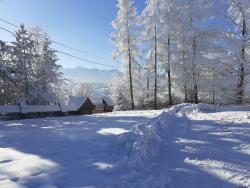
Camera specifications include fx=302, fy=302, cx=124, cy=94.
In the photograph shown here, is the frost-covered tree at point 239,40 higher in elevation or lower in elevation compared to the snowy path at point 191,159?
higher

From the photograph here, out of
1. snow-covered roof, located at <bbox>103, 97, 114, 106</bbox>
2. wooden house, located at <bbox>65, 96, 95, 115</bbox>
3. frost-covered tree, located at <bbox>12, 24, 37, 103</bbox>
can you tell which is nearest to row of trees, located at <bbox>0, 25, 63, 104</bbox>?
frost-covered tree, located at <bbox>12, 24, 37, 103</bbox>

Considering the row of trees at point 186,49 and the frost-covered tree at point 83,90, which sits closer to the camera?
the row of trees at point 186,49

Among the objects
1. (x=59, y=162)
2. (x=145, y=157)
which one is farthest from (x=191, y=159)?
(x=59, y=162)

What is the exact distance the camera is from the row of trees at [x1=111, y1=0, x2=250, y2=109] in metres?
21.0

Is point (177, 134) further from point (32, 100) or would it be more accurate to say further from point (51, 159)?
point (32, 100)

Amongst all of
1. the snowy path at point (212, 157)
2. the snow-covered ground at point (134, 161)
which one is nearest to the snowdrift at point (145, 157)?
the snow-covered ground at point (134, 161)

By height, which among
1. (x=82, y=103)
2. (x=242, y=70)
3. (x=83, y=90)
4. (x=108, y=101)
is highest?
(x=83, y=90)

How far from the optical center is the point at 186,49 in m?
28.8

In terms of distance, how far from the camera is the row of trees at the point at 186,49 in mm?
21031

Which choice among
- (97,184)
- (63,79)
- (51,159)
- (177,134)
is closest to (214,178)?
(97,184)

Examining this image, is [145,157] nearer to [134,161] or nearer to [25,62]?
[134,161]

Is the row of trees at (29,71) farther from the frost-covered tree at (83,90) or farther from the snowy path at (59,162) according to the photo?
the frost-covered tree at (83,90)

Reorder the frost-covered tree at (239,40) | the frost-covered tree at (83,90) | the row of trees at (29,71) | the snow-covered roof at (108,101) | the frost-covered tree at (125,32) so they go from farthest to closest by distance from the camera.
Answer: the frost-covered tree at (83,90) < the snow-covered roof at (108,101) < the frost-covered tree at (125,32) < the row of trees at (29,71) < the frost-covered tree at (239,40)

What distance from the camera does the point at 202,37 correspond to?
26984 millimetres
